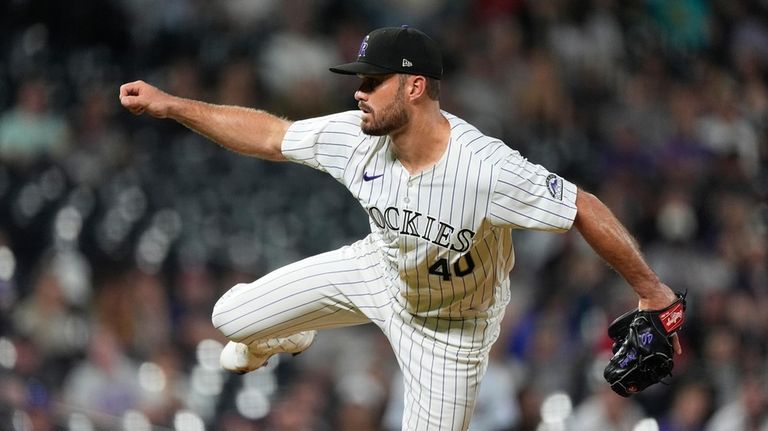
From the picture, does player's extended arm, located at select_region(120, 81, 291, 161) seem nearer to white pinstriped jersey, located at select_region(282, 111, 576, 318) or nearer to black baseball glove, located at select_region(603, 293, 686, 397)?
white pinstriped jersey, located at select_region(282, 111, 576, 318)

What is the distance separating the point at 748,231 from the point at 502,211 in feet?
16.1

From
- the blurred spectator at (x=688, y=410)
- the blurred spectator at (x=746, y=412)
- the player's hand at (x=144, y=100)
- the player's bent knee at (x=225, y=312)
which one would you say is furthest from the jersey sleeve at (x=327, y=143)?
the blurred spectator at (x=746, y=412)

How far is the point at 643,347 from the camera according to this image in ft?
14.2

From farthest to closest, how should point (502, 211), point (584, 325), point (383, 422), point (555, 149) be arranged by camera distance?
point (555, 149), point (584, 325), point (383, 422), point (502, 211)

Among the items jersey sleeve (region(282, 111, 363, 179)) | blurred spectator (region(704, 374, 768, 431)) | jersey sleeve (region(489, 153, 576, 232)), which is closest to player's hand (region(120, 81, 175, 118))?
jersey sleeve (region(282, 111, 363, 179))

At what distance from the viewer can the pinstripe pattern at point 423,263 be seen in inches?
174

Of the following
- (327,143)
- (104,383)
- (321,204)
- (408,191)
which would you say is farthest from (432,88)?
(321,204)

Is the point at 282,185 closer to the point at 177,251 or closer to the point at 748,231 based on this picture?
the point at 177,251

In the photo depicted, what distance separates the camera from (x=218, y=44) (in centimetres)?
968

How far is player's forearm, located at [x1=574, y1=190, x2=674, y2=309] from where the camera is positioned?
14.0 ft

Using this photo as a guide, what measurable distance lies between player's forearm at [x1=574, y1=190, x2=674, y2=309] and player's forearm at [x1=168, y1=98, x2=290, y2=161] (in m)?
1.17

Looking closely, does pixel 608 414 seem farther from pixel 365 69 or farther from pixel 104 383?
pixel 365 69

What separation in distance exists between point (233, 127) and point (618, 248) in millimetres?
1480

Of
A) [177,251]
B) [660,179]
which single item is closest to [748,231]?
[660,179]
